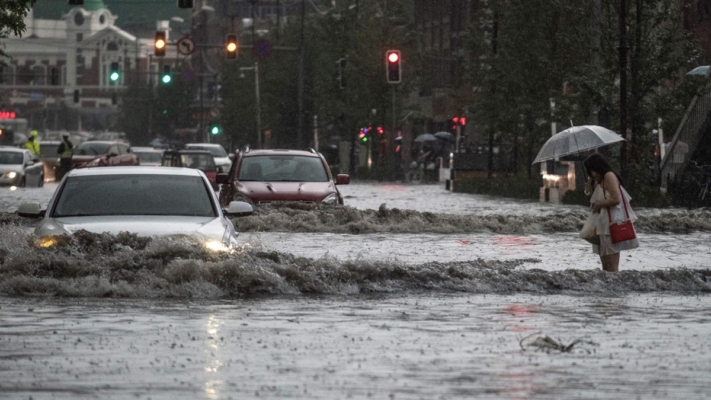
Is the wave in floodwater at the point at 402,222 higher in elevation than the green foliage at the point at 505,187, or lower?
higher

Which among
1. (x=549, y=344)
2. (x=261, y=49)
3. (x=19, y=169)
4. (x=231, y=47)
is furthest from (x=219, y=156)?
(x=549, y=344)

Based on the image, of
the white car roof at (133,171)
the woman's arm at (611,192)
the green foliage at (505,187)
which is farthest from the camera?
the green foliage at (505,187)

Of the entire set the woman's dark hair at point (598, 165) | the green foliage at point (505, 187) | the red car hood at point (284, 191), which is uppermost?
the woman's dark hair at point (598, 165)

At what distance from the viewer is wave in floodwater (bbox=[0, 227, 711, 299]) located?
50.4ft

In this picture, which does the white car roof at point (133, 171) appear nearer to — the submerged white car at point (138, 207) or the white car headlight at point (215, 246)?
the submerged white car at point (138, 207)

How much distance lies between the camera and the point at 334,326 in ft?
42.5

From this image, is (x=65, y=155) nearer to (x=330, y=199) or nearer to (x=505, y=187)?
(x=505, y=187)

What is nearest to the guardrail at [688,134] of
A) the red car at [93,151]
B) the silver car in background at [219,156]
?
the red car at [93,151]

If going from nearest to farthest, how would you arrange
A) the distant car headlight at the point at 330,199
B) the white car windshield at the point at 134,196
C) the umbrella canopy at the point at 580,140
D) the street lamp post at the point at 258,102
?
the white car windshield at the point at 134,196, the umbrella canopy at the point at 580,140, the distant car headlight at the point at 330,199, the street lamp post at the point at 258,102

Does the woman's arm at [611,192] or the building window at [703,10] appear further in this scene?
the building window at [703,10]

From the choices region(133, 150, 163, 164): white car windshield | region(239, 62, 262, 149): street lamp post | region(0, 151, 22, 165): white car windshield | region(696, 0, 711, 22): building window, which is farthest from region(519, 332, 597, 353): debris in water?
region(239, 62, 262, 149): street lamp post

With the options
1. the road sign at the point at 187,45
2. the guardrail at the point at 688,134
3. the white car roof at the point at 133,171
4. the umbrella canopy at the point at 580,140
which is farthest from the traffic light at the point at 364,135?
the white car roof at the point at 133,171

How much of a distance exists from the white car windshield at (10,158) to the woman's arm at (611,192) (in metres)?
39.8

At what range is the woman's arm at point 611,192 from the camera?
56.8 ft
